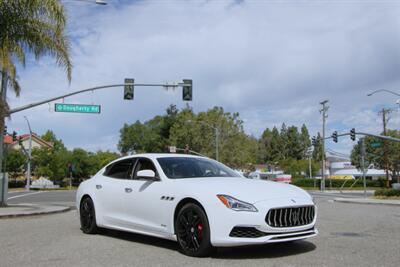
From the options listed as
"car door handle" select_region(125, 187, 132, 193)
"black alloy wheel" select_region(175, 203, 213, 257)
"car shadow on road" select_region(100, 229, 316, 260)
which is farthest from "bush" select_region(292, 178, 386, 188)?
"black alloy wheel" select_region(175, 203, 213, 257)

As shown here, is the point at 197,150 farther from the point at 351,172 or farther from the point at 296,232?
the point at 296,232

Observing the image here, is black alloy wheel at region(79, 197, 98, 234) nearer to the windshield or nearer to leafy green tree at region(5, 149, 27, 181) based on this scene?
the windshield

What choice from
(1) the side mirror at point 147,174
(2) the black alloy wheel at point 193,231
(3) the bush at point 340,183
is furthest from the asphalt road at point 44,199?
(3) the bush at point 340,183

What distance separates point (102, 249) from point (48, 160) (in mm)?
63194

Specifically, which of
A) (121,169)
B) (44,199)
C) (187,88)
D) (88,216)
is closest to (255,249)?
(121,169)

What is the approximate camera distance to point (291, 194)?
21.0 ft

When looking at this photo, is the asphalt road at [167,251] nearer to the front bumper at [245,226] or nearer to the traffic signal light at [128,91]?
the front bumper at [245,226]

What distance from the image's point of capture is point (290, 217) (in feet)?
20.0

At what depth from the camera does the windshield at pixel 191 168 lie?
287 inches

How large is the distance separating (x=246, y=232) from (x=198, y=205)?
78cm

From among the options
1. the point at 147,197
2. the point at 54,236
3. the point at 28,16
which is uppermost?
the point at 28,16

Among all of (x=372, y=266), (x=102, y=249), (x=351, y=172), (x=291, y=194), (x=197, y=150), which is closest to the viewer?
(x=372, y=266)

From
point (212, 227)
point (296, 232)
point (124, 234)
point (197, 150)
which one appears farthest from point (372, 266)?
point (197, 150)

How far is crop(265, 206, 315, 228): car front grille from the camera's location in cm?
591
